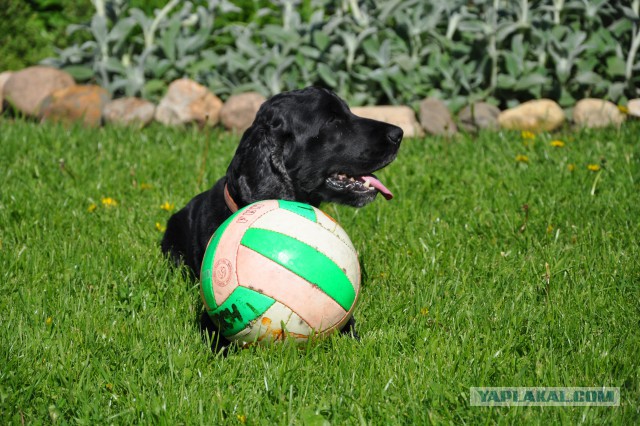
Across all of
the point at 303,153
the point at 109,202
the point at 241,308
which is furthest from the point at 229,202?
the point at 109,202

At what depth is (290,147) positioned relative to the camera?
3594 millimetres

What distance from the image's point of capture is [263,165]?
11.6 feet

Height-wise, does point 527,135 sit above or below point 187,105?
above

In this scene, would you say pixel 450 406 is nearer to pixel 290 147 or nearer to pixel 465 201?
pixel 290 147

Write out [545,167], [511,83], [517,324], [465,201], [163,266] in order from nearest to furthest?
[517,324], [163,266], [465,201], [545,167], [511,83]

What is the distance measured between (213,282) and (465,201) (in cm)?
252

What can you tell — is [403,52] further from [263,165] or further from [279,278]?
[279,278]

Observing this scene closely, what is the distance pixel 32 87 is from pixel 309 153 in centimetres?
477

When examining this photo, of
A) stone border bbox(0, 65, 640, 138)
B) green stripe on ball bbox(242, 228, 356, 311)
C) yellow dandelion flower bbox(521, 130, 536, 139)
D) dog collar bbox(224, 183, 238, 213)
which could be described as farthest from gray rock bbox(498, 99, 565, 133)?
green stripe on ball bbox(242, 228, 356, 311)

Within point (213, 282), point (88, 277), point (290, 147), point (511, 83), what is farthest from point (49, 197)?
point (511, 83)

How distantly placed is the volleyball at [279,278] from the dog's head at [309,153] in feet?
1.78

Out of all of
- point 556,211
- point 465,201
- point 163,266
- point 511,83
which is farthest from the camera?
point 511,83

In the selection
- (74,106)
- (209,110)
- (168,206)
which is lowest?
(209,110)

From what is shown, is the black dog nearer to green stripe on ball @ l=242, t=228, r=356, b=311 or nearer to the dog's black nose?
the dog's black nose
